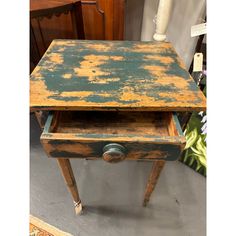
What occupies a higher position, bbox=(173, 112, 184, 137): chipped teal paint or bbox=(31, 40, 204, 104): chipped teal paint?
bbox=(31, 40, 204, 104): chipped teal paint

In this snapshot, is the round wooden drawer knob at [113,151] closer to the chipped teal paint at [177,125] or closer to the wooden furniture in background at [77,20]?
the chipped teal paint at [177,125]

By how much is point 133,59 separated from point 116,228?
726 mm

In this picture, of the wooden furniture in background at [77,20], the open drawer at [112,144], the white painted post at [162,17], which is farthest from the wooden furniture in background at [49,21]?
the open drawer at [112,144]

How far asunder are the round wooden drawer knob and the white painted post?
57 centimetres

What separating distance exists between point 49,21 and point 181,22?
0.63 m

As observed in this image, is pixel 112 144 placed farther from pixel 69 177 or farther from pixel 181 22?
pixel 181 22

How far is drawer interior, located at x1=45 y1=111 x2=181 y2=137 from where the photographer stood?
2.13 feet

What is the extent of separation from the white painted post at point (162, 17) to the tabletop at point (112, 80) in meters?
0.12

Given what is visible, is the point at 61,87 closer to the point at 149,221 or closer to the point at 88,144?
the point at 88,144

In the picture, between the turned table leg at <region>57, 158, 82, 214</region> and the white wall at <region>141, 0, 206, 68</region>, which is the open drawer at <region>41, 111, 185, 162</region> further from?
the white wall at <region>141, 0, 206, 68</region>

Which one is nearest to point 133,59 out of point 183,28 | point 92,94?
point 92,94

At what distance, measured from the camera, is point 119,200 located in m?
1.05

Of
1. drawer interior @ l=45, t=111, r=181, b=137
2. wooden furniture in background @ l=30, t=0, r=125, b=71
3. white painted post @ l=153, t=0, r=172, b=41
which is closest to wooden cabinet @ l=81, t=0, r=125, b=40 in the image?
wooden furniture in background @ l=30, t=0, r=125, b=71

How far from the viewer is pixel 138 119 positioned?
0.70 metres
